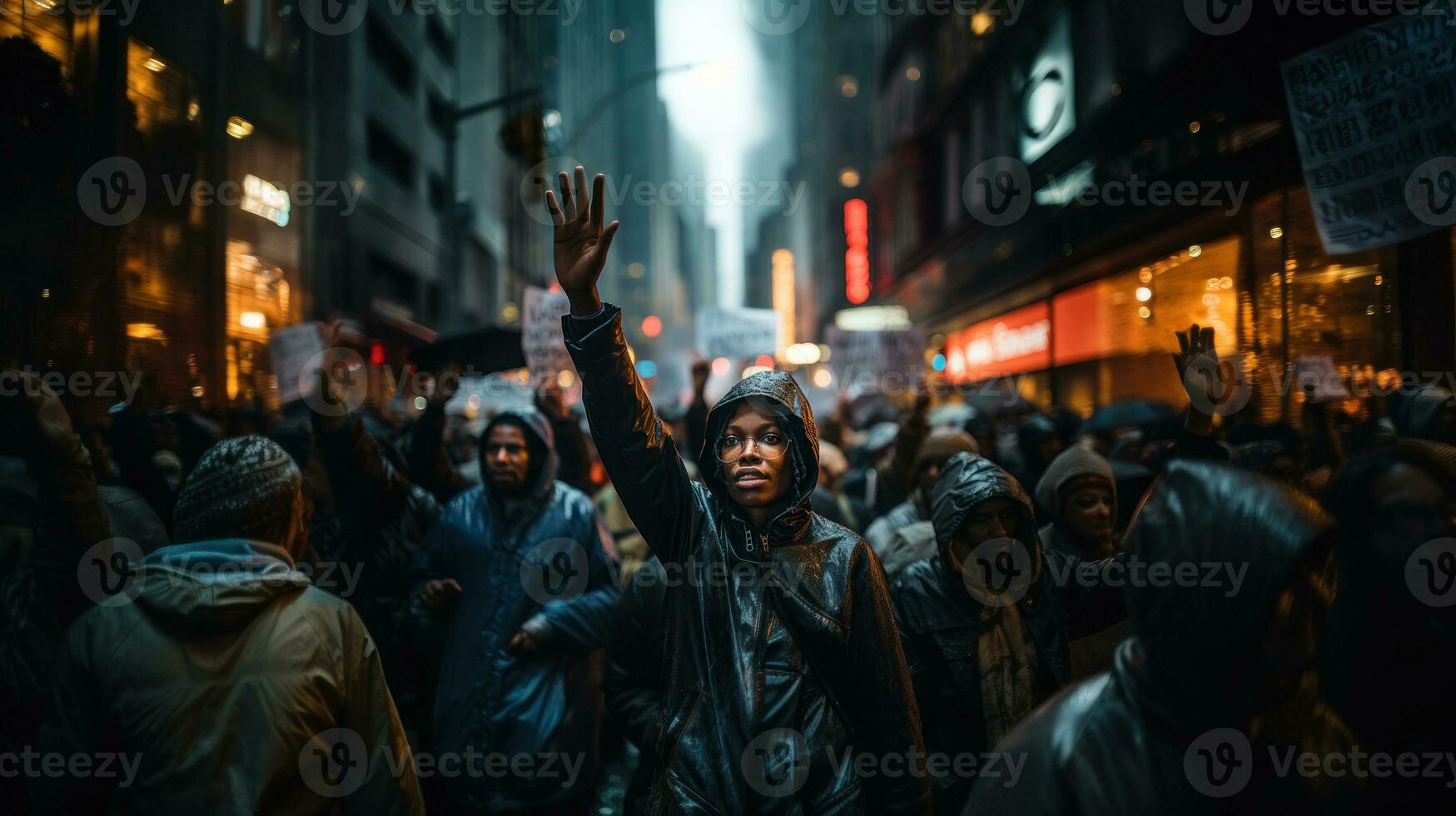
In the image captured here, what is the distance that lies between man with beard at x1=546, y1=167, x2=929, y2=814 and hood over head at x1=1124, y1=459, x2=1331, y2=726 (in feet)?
3.46

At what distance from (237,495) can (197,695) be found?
500mm

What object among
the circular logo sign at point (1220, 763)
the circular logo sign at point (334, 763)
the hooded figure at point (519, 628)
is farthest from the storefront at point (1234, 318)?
the circular logo sign at point (334, 763)

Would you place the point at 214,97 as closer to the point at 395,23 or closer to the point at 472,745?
the point at 472,745

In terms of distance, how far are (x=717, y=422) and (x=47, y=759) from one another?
74.0 inches

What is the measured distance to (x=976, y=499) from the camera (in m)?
2.98

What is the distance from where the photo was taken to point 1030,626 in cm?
293

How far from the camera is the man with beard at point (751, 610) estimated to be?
2.14 meters

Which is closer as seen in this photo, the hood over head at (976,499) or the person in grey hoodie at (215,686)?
the person in grey hoodie at (215,686)

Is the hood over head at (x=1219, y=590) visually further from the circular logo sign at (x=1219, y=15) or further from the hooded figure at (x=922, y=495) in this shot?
the circular logo sign at (x=1219, y=15)

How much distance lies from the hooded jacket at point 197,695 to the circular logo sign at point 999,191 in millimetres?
14499

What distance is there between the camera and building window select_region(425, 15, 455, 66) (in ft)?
84.7

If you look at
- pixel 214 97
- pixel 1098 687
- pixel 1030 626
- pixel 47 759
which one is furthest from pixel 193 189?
pixel 1098 687

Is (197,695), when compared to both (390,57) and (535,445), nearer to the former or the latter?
(535,445)

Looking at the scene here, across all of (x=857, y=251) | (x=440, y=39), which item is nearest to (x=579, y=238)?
(x=440, y=39)
